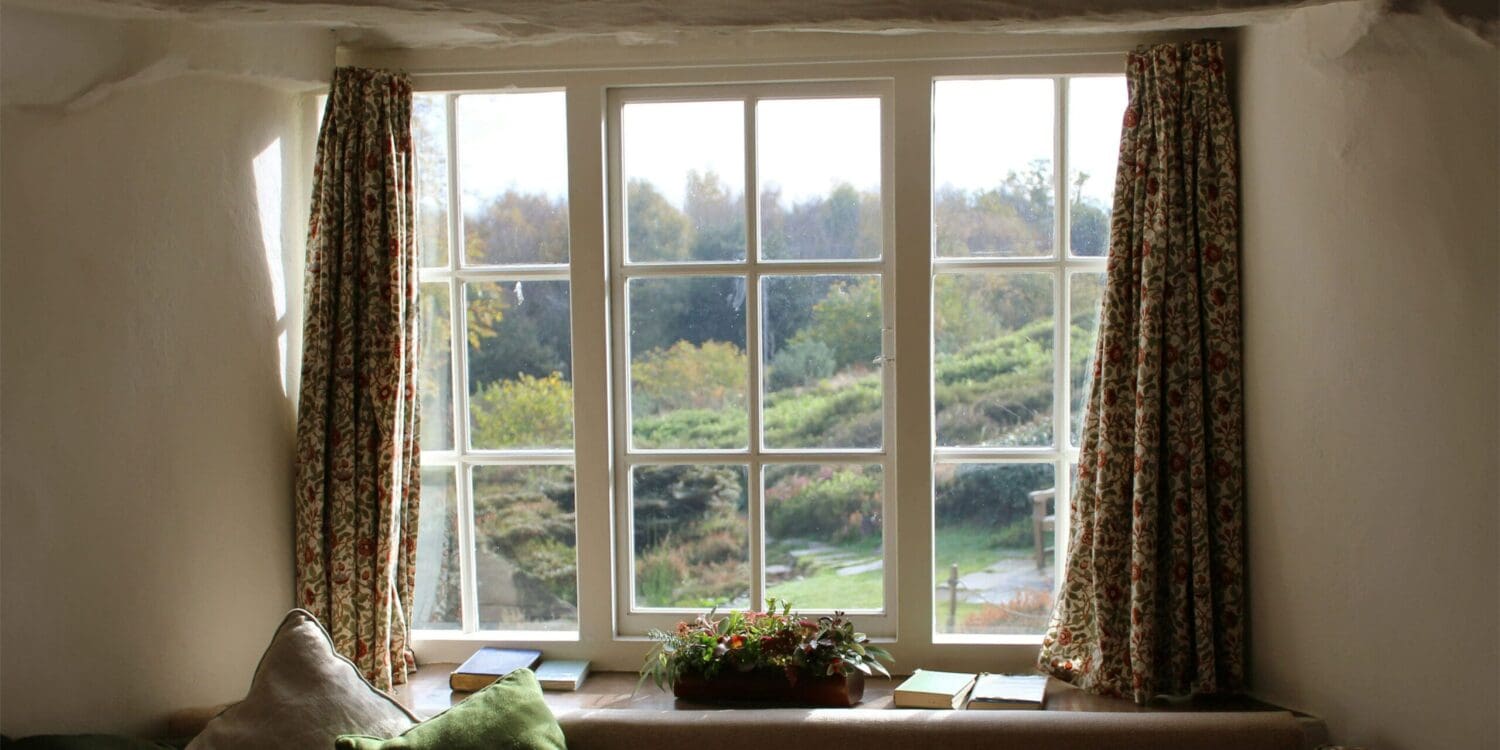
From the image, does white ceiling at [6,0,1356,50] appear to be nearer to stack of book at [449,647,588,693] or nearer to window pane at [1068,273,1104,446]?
window pane at [1068,273,1104,446]

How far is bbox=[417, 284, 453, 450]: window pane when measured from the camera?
3432 mm

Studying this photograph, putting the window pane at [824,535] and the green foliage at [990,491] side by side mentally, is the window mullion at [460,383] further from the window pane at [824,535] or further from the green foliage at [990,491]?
the green foliage at [990,491]

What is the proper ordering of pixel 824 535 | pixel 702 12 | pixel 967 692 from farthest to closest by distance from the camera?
pixel 824 535
pixel 967 692
pixel 702 12

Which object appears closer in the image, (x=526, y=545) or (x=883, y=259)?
(x=883, y=259)

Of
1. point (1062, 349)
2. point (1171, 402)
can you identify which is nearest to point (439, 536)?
point (1062, 349)

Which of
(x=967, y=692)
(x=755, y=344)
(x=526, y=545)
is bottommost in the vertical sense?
(x=967, y=692)

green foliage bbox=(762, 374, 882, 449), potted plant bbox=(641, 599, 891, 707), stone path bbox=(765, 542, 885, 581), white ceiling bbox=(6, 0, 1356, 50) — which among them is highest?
white ceiling bbox=(6, 0, 1356, 50)

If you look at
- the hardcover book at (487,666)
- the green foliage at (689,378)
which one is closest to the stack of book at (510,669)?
the hardcover book at (487,666)

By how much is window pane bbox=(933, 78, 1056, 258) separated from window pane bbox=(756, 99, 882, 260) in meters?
0.19

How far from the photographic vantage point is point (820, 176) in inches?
131

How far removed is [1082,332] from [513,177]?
1687mm

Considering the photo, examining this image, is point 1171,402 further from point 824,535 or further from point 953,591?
point 824,535

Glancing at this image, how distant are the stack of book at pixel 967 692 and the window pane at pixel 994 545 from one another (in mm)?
273

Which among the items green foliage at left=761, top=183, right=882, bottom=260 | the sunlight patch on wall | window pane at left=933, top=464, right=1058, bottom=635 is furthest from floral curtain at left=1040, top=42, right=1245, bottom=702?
the sunlight patch on wall
